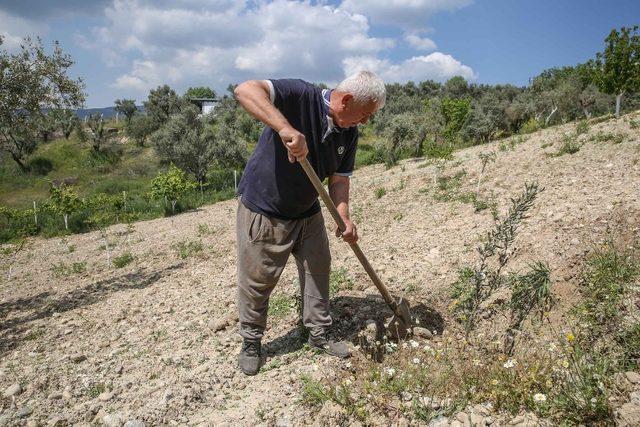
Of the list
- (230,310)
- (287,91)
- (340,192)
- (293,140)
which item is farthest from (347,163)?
(230,310)

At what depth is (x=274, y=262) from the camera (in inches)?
122

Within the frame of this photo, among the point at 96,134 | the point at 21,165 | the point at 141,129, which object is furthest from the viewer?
the point at 141,129

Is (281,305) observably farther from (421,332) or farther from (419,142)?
(419,142)

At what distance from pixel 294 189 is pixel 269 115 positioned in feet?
2.03

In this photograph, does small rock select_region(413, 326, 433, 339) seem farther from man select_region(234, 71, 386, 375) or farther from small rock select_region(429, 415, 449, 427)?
small rock select_region(429, 415, 449, 427)

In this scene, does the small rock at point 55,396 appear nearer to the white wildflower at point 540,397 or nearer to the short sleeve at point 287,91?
the short sleeve at point 287,91

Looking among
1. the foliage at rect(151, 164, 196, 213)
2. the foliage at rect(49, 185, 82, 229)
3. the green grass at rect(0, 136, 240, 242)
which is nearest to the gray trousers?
the green grass at rect(0, 136, 240, 242)

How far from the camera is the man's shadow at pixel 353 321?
3.60 metres

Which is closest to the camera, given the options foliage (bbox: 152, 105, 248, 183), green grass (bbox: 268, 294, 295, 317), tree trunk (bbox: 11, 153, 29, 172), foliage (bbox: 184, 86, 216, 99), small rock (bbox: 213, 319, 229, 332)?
small rock (bbox: 213, 319, 229, 332)

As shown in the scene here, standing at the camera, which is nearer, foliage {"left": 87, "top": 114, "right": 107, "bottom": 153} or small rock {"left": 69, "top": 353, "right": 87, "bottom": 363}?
small rock {"left": 69, "top": 353, "right": 87, "bottom": 363}

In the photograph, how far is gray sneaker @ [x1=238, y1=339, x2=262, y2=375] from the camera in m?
3.22

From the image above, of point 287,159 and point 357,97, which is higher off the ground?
point 357,97

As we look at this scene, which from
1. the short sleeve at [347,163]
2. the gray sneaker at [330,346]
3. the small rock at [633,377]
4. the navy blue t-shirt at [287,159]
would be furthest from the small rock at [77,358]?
the small rock at [633,377]

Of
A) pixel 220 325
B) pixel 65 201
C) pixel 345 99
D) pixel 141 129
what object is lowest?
pixel 220 325
